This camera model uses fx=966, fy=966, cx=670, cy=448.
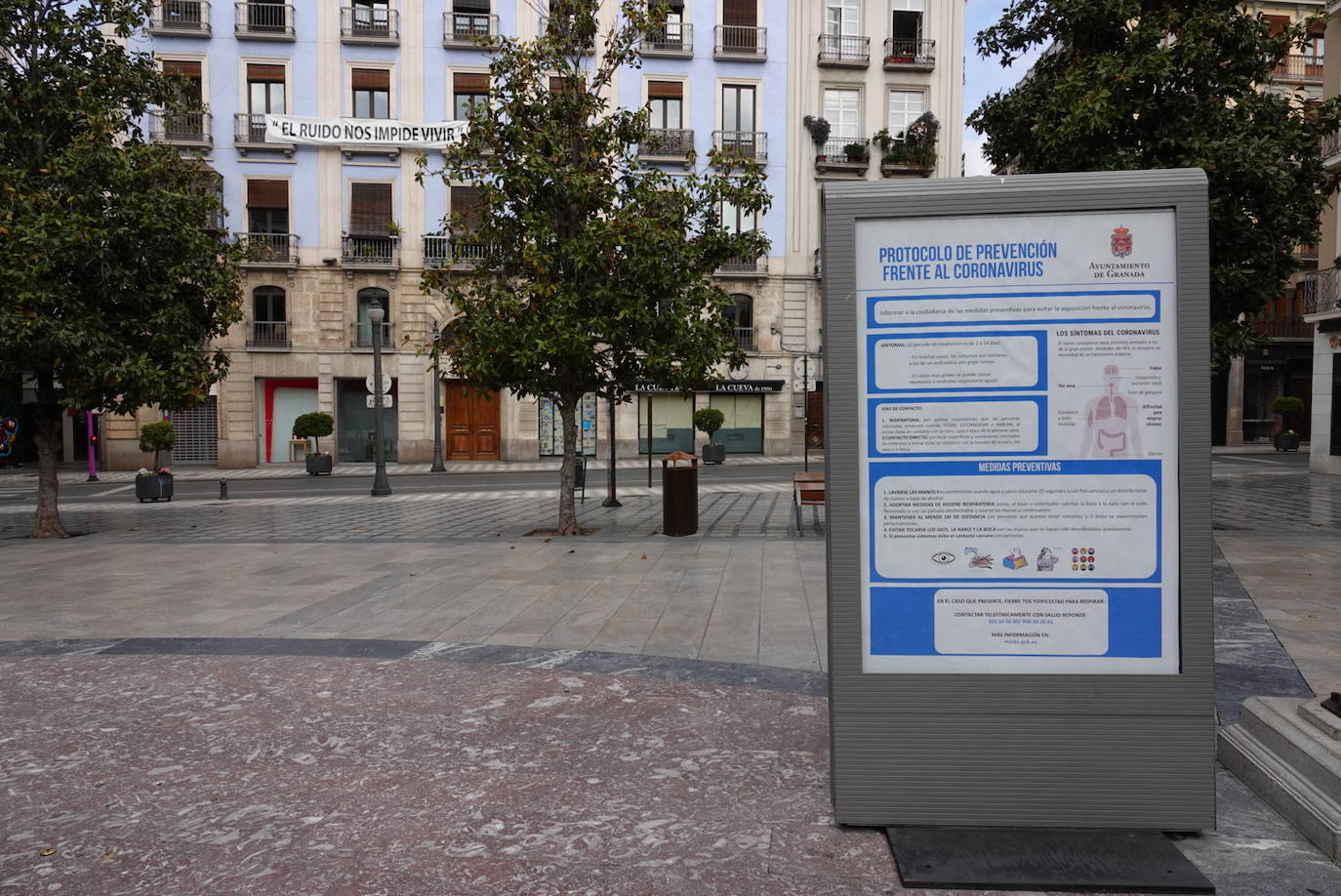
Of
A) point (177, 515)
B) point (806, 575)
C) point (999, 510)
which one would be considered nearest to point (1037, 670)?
point (999, 510)

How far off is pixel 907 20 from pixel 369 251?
20.1 metres

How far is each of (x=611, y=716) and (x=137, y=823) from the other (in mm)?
1998

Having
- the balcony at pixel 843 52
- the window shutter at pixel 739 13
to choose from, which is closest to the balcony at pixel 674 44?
the window shutter at pixel 739 13

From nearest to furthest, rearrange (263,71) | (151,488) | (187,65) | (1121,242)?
1. (1121,242)
2. (151,488)
3. (187,65)
4. (263,71)

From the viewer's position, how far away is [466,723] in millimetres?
4516

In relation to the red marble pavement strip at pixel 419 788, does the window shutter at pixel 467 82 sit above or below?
above

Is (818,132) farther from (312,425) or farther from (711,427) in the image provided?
(312,425)

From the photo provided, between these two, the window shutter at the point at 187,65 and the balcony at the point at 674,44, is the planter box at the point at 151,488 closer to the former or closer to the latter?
the window shutter at the point at 187,65

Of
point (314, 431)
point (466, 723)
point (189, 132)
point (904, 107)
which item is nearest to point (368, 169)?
point (189, 132)

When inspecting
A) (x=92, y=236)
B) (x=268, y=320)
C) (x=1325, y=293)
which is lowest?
(x=92, y=236)

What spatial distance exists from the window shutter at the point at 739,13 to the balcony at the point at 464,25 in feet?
25.3

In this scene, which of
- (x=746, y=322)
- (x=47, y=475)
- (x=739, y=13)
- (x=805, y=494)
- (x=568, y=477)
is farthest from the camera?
(x=746, y=322)

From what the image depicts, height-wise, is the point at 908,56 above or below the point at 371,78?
above

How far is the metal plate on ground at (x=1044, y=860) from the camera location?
9.43ft
